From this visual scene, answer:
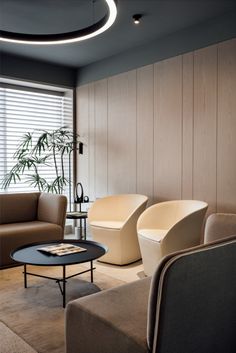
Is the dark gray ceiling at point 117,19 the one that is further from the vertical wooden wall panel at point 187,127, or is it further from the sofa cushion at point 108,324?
the sofa cushion at point 108,324

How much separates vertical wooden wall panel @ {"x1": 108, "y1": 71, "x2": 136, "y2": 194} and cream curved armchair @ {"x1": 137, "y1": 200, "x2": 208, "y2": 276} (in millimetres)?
893

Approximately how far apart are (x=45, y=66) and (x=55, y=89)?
45cm

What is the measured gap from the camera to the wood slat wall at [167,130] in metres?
3.64

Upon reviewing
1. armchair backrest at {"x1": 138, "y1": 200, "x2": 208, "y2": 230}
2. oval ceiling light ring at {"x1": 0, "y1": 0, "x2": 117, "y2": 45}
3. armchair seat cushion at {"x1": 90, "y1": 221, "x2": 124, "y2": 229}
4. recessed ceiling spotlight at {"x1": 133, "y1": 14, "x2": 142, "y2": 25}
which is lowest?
armchair seat cushion at {"x1": 90, "y1": 221, "x2": 124, "y2": 229}

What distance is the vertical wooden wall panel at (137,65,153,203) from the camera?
175 inches

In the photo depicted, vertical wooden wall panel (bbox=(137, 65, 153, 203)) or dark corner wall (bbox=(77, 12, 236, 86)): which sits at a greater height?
dark corner wall (bbox=(77, 12, 236, 86))

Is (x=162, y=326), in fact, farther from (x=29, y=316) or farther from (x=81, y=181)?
(x=81, y=181)

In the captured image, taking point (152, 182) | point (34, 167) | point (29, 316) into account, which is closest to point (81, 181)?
point (34, 167)

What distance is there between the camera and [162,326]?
1.34m

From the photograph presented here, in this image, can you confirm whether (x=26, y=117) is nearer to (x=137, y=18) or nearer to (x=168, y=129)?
(x=168, y=129)

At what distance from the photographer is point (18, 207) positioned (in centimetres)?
435

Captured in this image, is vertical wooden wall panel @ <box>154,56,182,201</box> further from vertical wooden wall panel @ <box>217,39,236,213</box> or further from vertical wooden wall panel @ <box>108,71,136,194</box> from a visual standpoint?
vertical wooden wall panel @ <box>217,39,236,213</box>

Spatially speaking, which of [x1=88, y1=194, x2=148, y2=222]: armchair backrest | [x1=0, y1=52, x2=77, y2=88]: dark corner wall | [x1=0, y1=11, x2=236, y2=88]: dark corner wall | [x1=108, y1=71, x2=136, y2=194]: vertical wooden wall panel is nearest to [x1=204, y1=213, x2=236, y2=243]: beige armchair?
[x1=88, y1=194, x2=148, y2=222]: armchair backrest

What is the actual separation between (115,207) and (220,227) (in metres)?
2.19
